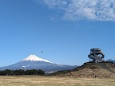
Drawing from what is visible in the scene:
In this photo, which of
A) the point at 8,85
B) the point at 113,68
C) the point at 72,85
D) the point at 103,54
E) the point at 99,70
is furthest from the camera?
the point at 103,54

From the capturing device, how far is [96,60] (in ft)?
481

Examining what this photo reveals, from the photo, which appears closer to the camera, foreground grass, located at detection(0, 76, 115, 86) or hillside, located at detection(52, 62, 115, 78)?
foreground grass, located at detection(0, 76, 115, 86)

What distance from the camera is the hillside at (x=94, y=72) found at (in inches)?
4131

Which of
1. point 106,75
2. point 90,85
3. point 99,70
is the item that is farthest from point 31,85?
point 99,70

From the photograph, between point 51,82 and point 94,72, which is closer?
point 51,82

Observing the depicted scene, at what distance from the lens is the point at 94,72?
112 meters

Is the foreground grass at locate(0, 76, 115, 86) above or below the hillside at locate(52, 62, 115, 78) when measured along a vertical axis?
below

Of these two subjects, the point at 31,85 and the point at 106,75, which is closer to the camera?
the point at 31,85

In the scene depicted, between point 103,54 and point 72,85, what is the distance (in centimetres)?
9438

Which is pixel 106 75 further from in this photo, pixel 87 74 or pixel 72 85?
pixel 72 85

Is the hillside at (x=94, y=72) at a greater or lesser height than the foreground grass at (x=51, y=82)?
greater

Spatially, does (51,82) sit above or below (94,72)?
below

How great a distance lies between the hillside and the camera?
→ 4131 inches

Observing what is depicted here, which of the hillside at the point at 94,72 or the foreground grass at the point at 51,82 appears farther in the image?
the hillside at the point at 94,72
